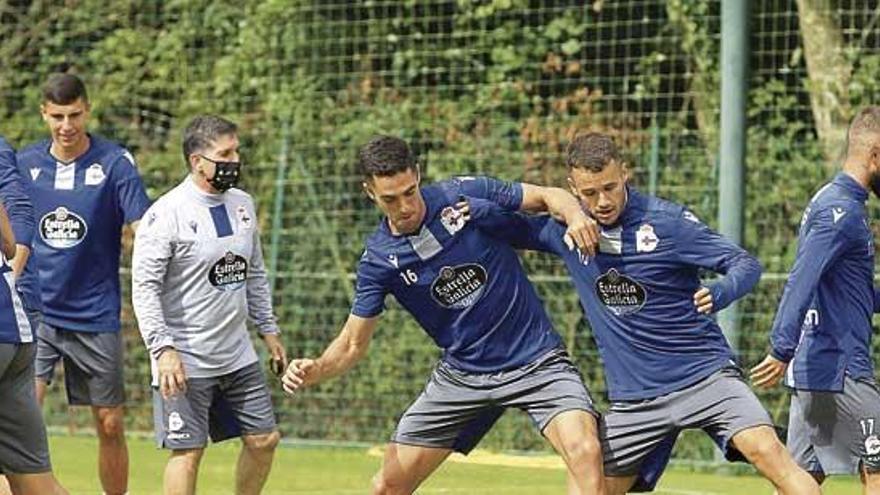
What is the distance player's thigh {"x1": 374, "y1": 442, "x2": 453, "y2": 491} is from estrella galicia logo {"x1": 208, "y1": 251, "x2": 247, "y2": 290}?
4.69 feet

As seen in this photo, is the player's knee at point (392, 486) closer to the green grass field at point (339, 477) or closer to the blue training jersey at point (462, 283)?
the blue training jersey at point (462, 283)

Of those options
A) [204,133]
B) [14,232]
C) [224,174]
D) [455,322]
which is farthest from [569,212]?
[14,232]

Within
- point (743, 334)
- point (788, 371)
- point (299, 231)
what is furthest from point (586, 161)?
point (299, 231)

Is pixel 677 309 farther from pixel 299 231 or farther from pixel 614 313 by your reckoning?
pixel 299 231

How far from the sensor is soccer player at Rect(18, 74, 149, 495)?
12000 mm

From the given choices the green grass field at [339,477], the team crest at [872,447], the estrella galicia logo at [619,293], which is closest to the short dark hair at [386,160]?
the estrella galicia logo at [619,293]

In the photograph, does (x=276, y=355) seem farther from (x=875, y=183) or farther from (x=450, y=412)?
(x=875, y=183)

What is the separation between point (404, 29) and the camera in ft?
57.1

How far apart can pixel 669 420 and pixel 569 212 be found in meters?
0.97

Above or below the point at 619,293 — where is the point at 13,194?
above

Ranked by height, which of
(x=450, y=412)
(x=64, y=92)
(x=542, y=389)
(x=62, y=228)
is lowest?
(x=450, y=412)

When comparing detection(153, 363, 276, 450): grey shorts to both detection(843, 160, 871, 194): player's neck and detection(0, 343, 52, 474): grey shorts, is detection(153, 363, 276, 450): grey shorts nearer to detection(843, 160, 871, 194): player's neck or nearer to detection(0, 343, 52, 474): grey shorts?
detection(0, 343, 52, 474): grey shorts

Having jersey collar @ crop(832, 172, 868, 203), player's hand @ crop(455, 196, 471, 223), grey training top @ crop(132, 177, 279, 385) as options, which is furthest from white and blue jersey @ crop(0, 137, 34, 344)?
jersey collar @ crop(832, 172, 868, 203)

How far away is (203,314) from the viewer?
10695 millimetres
